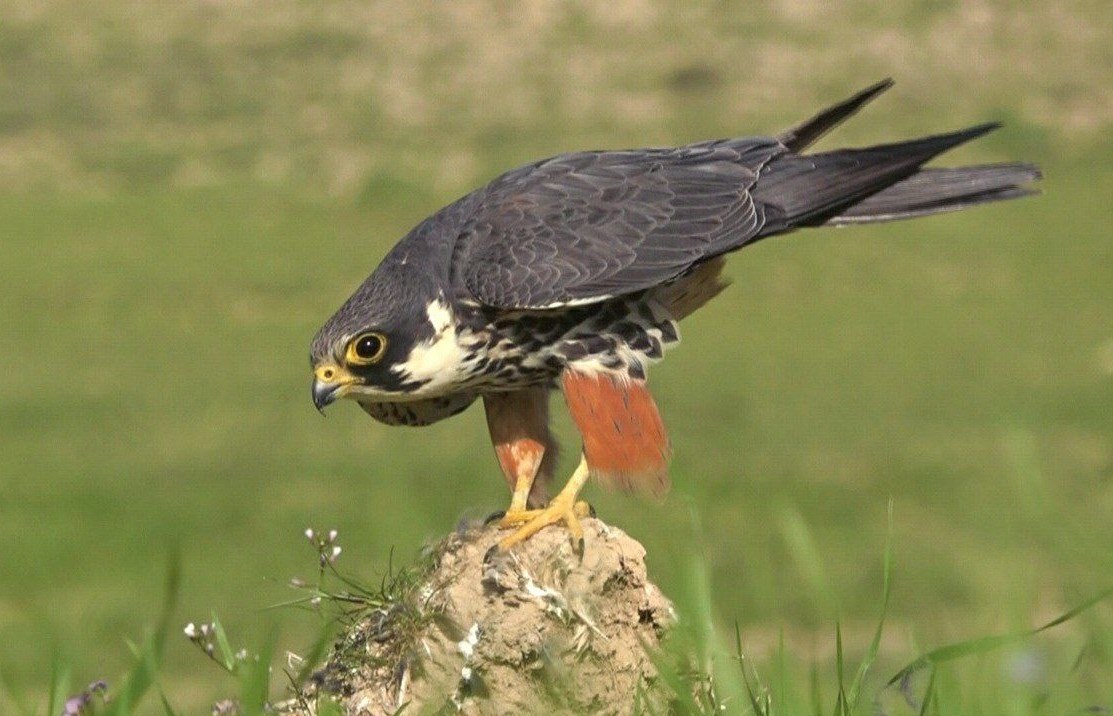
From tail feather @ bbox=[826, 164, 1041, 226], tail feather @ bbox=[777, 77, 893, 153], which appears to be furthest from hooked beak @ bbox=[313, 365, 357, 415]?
tail feather @ bbox=[777, 77, 893, 153]

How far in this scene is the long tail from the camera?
521 centimetres

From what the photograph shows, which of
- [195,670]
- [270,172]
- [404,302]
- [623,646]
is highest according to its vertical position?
[270,172]

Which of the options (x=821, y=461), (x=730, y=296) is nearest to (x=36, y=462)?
(x=821, y=461)

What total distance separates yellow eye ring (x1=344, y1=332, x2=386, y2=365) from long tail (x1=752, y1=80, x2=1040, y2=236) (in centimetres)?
108

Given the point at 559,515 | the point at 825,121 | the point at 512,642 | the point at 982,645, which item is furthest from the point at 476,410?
the point at 982,645

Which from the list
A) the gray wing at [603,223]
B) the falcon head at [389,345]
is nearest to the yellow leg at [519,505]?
the falcon head at [389,345]

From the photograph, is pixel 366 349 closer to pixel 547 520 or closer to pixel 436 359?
pixel 436 359

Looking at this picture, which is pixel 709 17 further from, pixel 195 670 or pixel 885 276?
pixel 195 670

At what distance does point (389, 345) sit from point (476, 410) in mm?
10839

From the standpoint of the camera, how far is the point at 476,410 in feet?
51.4

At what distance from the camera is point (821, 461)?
13.2 m

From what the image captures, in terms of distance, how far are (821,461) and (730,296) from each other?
214 inches

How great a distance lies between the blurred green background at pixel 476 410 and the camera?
10.3 metres

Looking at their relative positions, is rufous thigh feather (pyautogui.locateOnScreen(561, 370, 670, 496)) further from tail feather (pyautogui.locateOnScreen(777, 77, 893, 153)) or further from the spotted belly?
tail feather (pyautogui.locateOnScreen(777, 77, 893, 153))
